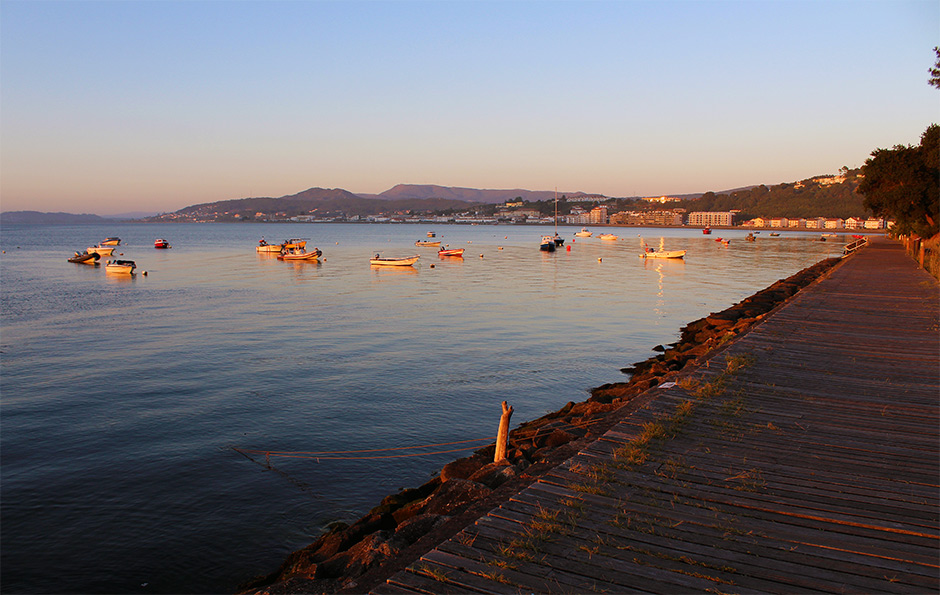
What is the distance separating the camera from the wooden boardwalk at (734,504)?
457 centimetres

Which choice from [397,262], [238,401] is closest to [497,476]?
[238,401]

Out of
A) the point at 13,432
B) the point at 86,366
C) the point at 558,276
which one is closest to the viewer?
the point at 13,432

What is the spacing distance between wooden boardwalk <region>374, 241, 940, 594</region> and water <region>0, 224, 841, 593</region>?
532cm

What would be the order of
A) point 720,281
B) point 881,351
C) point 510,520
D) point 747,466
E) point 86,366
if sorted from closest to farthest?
point 510,520 < point 747,466 < point 881,351 < point 86,366 < point 720,281

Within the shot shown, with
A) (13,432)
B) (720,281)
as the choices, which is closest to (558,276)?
(720,281)

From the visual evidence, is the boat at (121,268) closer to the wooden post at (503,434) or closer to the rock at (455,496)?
the wooden post at (503,434)

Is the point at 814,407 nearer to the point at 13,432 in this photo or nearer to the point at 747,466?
the point at 747,466

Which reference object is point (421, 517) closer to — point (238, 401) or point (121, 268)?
point (238, 401)

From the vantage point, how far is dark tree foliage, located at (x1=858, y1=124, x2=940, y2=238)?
43344mm

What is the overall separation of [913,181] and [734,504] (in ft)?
164

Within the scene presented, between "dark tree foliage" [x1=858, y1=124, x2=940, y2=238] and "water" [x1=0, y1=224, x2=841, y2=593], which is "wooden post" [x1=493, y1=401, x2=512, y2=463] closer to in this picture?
"water" [x1=0, y1=224, x2=841, y2=593]

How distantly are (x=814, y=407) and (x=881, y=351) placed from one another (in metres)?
5.16

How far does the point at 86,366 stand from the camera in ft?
69.8

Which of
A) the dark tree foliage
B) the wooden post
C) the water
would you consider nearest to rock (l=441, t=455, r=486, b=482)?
the wooden post
